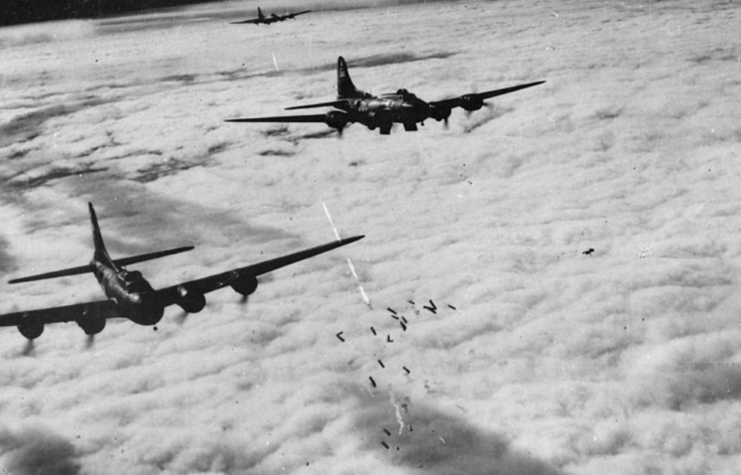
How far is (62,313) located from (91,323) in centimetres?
111

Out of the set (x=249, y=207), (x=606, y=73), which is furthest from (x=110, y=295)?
(x=606, y=73)

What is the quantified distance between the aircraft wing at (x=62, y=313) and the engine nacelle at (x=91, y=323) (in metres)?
0.17

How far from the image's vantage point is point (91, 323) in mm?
19609

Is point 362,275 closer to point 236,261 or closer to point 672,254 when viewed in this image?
point 236,261

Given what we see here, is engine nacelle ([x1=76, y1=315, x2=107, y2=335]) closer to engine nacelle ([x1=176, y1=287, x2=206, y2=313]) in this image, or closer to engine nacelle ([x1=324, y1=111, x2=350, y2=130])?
engine nacelle ([x1=176, y1=287, x2=206, y2=313])

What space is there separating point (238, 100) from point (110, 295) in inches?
3489

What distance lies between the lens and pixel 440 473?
23.5 m

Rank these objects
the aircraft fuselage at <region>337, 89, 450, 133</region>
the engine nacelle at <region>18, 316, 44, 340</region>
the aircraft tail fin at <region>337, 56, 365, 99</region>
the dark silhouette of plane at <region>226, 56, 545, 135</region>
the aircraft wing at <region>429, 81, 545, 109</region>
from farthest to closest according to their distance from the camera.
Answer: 1. the aircraft tail fin at <region>337, 56, 365, 99</region>
2. the aircraft wing at <region>429, 81, 545, 109</region>
3. the dark silhouette of plane at <region>226, 56, 545, 135</region>
4. the aircraft fuselage at <region>337, 89, 450, 133</region>
5. the engine nacelle at <region>18, 316, 44, 340</region>

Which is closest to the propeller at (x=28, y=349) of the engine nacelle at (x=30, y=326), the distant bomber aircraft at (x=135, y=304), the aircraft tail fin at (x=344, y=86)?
the distant bomber aircraft at (x=135, y=304)

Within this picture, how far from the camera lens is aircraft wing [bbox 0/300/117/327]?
18344 millimetres

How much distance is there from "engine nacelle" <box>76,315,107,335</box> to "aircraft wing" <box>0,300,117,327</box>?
6.7 inches

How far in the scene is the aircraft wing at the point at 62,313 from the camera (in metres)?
18.3

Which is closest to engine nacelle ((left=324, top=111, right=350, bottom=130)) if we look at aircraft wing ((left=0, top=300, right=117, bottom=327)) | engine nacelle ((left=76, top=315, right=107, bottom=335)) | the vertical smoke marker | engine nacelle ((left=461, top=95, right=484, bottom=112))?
engine nacelle ((left=461, top=95, right=484, bottom=112))

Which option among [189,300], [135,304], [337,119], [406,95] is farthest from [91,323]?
[406,95]
